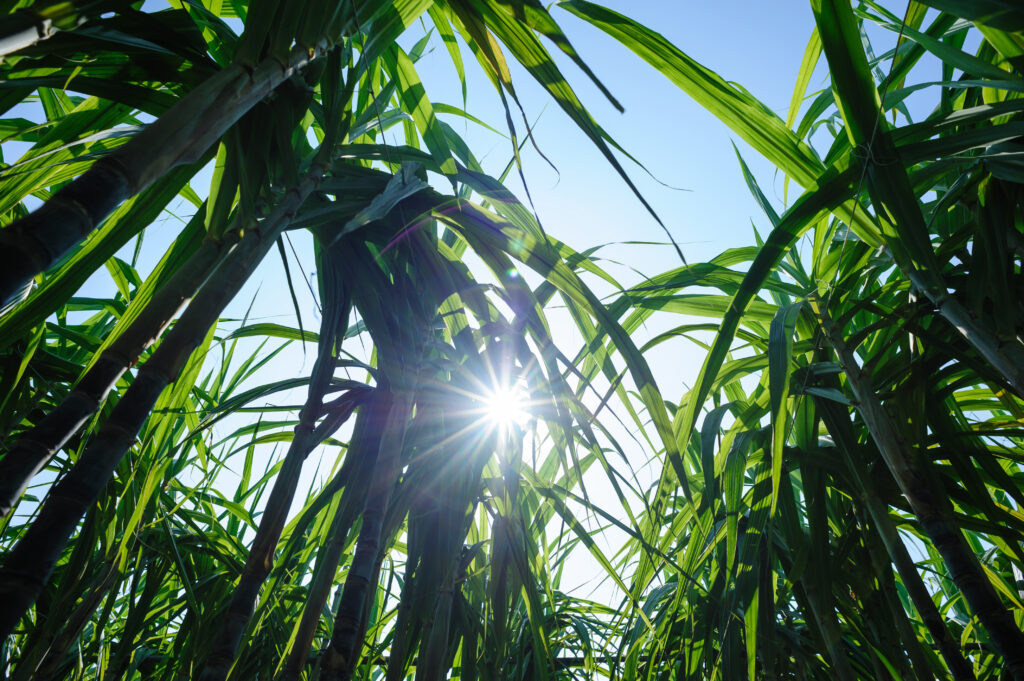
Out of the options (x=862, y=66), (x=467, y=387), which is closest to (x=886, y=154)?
(x=862, y=66)

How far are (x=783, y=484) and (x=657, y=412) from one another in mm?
644

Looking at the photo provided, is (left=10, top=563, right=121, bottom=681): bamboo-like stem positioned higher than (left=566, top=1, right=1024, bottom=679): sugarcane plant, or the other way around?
(left=566, top=1, right=1024, bottom=679): sugarcane plant

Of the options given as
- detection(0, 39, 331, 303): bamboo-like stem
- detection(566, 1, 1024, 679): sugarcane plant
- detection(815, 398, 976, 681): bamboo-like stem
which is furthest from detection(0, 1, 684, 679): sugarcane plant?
detection(815, 398, 976, 681): bamboo-like stem

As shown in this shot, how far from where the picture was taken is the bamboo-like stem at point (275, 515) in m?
0.56

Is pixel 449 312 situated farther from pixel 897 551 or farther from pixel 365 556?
pixel 897 551

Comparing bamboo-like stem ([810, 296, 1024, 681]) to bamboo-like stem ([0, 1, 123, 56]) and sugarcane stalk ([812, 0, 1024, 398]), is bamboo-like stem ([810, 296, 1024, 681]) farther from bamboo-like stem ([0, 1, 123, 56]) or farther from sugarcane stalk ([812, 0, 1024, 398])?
bamboo-like stem ([0, 1, 123, 56])

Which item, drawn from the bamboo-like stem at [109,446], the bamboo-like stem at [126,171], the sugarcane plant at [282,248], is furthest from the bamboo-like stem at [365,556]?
the bamboo-like stem at [126,171]

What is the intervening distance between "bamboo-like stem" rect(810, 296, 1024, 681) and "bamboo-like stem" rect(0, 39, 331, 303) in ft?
3.17

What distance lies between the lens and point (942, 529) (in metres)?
0.82

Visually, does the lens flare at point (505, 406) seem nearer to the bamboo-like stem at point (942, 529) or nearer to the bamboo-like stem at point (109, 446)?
the bamboo-like stem at point (109, 446)

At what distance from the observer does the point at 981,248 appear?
906 mm

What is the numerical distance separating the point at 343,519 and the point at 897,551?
83 centimetres

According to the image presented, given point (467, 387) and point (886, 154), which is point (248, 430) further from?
point (886, 154)

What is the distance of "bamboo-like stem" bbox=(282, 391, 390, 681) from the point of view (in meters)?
0.63
